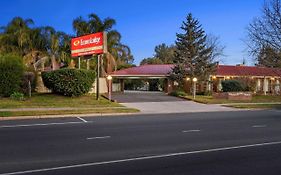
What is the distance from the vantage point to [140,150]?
1043 centimetres

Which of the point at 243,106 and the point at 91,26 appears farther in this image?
the point at 91,26

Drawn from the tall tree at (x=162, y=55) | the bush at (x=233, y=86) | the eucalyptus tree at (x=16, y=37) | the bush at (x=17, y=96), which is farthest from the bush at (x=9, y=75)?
the tall tree at (x=162, y=55)

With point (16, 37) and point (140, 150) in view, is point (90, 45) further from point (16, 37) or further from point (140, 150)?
point (140, 150)

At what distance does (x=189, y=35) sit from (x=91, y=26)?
38.7 ft

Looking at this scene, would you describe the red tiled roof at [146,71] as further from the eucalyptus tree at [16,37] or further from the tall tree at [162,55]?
the tall tree at [162,55]

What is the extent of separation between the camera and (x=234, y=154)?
9.86 meters

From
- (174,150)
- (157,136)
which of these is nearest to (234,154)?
(174,150)

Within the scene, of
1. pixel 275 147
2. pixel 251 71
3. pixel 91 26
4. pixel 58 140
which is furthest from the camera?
pixel 251 71

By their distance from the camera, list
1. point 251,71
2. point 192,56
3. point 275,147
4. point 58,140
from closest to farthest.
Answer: point 275,147 < point 58,140 < point 192,56 < point 251,71

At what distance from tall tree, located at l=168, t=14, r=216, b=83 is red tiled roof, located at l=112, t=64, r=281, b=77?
2194mm

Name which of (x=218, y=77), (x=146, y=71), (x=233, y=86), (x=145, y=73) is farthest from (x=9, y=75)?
(x=218, y=77)

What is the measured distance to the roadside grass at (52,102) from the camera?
2583 centimetres

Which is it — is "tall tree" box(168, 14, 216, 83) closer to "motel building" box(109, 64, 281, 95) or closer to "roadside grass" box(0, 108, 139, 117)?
"motel building" box(109, 64, 281, 95)

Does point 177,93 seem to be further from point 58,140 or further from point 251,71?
point 58,140
